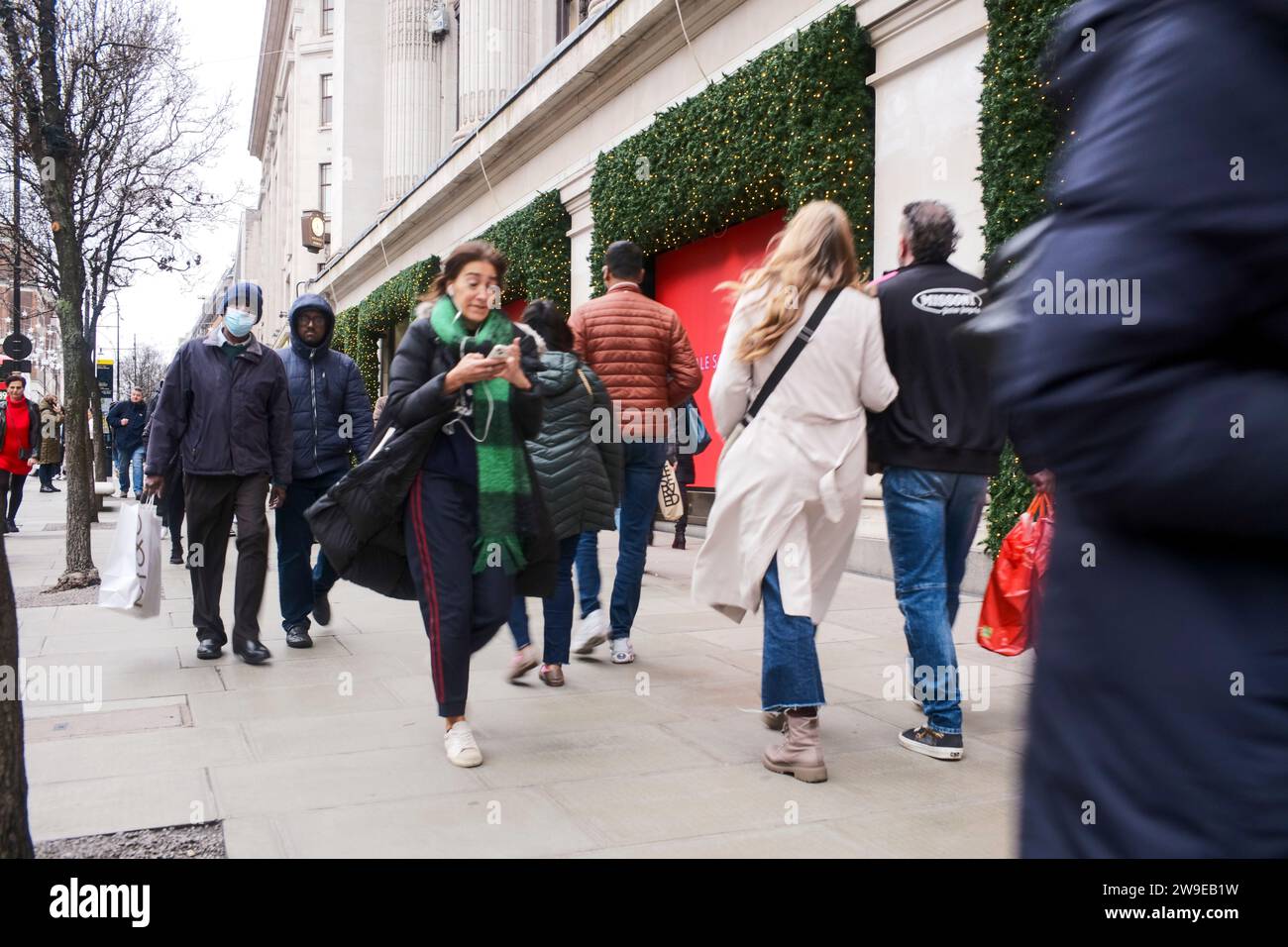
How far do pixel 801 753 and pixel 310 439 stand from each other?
162 inches

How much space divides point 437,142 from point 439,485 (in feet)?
96.8

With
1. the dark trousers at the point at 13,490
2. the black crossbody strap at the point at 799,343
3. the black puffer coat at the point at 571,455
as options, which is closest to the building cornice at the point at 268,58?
the dark trousers at the point at 13,490

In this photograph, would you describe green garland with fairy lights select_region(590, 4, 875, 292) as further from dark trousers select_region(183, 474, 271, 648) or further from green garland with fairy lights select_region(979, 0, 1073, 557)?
dark trousers select_region(183, 474, 271, 648)

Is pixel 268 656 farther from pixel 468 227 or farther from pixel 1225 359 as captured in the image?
pixel 468 227

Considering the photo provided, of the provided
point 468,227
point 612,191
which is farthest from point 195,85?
point 612,191

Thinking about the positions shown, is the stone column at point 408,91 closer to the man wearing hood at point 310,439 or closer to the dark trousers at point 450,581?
the man wearing hood at point 310,439

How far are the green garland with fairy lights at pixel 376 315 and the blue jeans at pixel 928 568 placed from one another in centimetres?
2075

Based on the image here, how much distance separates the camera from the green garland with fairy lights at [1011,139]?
749cm

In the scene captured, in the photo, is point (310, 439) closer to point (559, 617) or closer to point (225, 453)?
point (225, 453)

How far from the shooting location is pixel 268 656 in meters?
6.27

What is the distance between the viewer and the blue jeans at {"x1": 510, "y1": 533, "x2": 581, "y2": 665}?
18.4ft

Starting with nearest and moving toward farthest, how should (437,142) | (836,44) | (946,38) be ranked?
(946,38), (836,44), (437,142)

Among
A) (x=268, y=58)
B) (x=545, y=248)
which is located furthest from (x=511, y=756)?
(x=268, y=58)

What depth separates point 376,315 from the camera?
28.9 m
